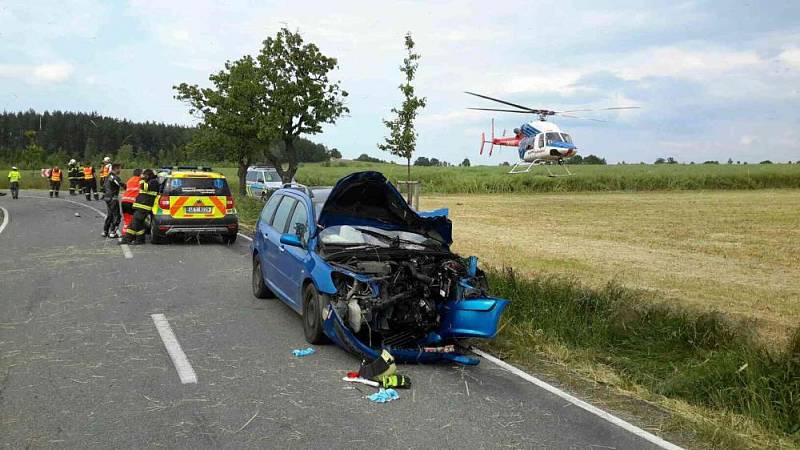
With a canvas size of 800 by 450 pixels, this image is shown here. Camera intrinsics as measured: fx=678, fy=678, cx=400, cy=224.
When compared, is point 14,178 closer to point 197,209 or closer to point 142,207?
point 142,207

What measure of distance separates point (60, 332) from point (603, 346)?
6049 mm

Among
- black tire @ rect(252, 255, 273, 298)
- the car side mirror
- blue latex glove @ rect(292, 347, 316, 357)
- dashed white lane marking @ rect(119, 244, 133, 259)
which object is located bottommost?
dashed white lane marking @ rect(119, 244, 133, 259)

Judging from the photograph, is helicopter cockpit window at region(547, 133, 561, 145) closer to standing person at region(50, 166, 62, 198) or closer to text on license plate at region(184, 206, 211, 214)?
text on license plate at region(184, 206, 211, 214)

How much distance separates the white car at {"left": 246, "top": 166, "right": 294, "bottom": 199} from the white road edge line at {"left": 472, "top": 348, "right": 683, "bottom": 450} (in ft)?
78.2

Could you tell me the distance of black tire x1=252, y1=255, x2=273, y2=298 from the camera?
960 centimetres

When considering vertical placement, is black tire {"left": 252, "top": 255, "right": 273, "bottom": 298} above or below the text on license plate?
below

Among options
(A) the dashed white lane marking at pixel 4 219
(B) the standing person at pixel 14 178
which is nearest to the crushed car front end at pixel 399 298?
(A) the dashed white lane marking at pixel 4 219

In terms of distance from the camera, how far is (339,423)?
5055mm

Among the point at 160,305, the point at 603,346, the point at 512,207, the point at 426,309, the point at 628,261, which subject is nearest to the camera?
the point at 426,309

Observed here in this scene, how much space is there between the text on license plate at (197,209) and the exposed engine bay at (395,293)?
371 inches

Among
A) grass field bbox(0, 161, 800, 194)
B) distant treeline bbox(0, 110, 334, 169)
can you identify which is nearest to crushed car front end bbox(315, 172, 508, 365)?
grass field bbox(0, 161, 800, 194)

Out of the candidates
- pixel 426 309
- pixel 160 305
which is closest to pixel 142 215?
pixel 160 305

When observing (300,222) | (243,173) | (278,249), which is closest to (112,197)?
(278,249)

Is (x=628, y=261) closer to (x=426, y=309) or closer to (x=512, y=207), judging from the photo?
(x=426, y=309)
